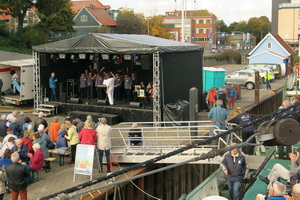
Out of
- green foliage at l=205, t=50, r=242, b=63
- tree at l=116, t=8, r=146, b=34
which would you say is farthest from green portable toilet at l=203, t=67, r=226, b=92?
tree at l=116, t=8, r=146, b=34

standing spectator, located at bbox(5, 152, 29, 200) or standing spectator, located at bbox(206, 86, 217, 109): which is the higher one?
standing spectator, located at bbox(206, 86, 217, 109)

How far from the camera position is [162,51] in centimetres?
1753

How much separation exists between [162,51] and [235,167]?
9.28 meters

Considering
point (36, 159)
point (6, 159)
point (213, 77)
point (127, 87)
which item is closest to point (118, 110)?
point (127, 87)

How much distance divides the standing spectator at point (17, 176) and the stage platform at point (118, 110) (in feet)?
31.6

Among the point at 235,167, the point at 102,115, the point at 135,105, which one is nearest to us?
the point at 235,167

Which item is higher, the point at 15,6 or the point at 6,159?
the point at 15,6

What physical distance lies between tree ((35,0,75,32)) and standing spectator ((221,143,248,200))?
4017 centimetres

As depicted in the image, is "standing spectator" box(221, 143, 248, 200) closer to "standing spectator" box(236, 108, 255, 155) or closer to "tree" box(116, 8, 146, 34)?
"standing spectator" box(236, 108, 255, 155)

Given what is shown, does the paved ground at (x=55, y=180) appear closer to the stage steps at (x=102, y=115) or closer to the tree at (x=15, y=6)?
the stage steps at (x=102, y=115)

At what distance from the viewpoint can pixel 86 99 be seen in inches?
899

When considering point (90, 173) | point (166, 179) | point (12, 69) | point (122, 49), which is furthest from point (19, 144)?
point (12, 69)

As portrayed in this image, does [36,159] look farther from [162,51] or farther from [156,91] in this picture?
[162,51]

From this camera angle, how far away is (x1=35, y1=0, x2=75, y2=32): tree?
1828 inches
